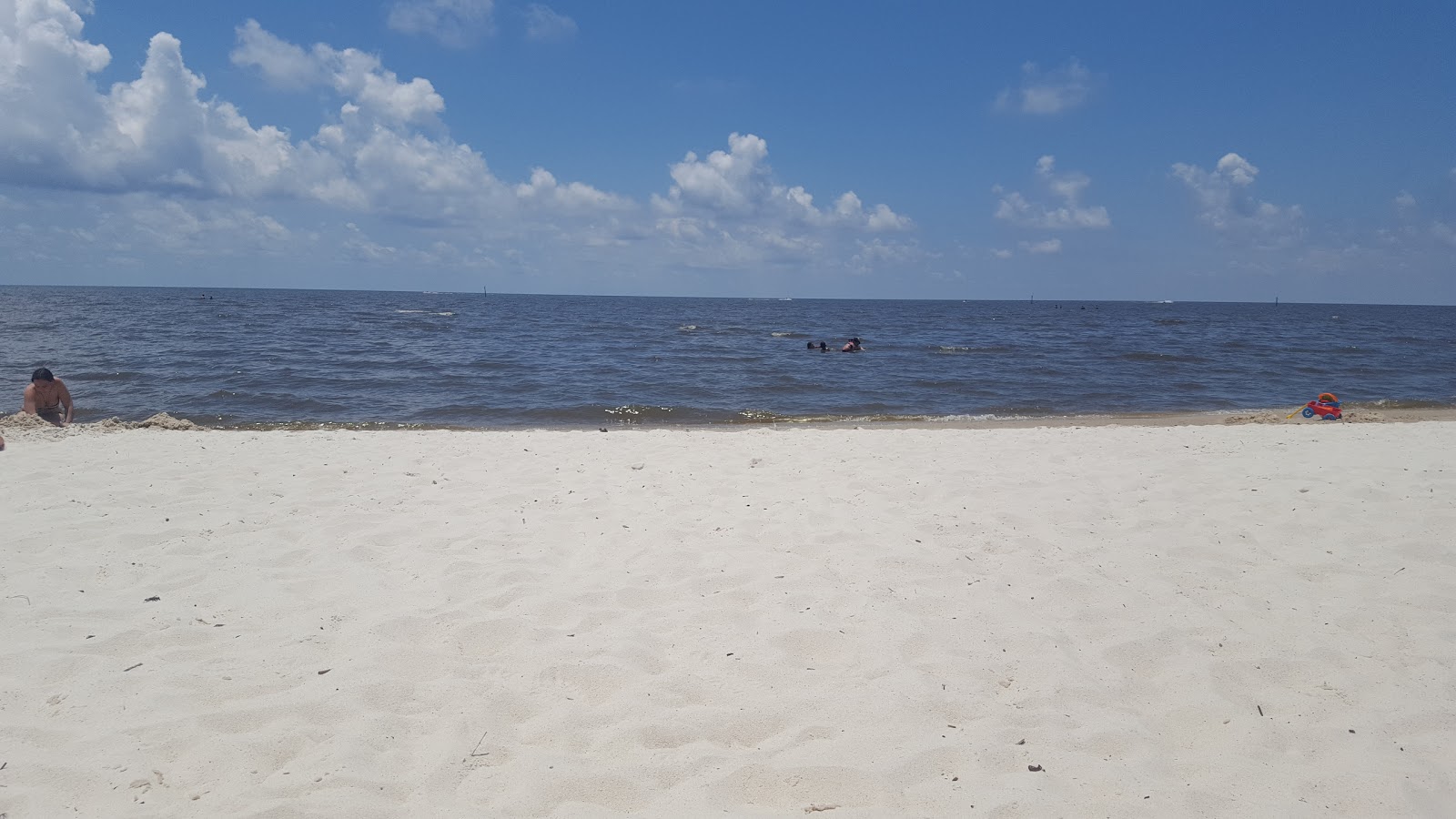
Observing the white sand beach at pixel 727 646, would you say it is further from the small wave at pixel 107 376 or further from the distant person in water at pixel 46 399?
the small wave at pixel 107 376

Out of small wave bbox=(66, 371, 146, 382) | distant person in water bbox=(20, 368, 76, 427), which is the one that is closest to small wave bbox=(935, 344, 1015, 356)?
small wave bbox=(66, 371, 146, 382)

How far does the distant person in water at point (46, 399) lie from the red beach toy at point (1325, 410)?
18.5 metres

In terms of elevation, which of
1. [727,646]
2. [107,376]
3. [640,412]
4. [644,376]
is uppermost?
[644,376]

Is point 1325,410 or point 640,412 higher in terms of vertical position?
point 1325,410

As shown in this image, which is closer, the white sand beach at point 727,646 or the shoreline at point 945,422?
the white sand beach at point 727,646

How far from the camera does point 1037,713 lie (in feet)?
10.0

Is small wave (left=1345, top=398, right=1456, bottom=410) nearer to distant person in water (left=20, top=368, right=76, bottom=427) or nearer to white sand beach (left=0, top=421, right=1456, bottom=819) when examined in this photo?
white sand beach (left=0, top=421, right=1456, bottom=819)

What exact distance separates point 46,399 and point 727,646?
11.3 m

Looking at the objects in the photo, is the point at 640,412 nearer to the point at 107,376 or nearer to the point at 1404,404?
the point at 107,376

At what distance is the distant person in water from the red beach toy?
18.5 metres

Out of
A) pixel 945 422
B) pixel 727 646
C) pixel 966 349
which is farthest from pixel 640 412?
pixel 966 349

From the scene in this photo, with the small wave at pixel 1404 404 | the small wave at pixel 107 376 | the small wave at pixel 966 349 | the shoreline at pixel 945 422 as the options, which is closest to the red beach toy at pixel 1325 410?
the shoreline at pixel 945 422

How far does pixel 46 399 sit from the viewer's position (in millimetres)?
9922

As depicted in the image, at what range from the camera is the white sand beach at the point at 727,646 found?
265cm
